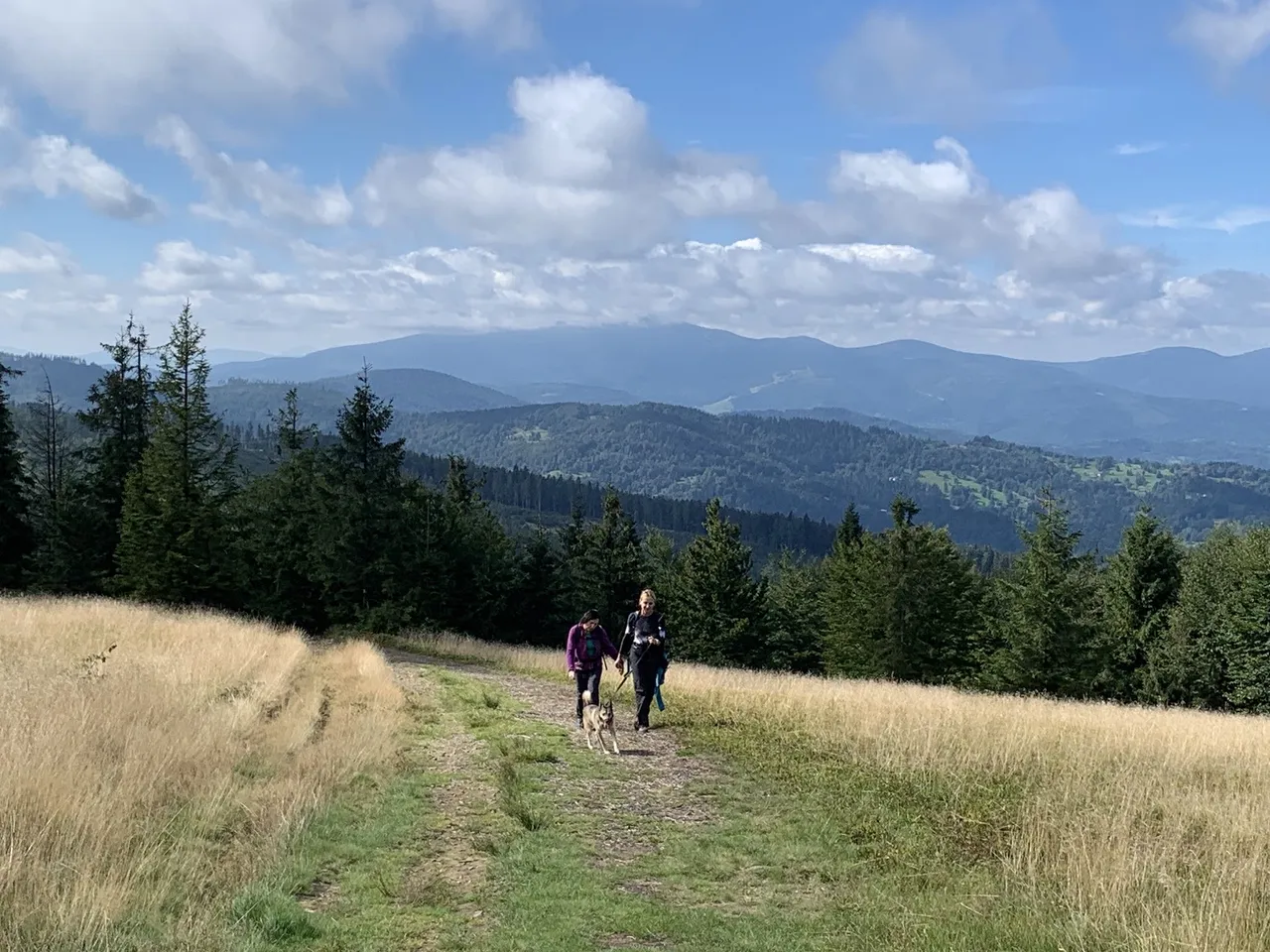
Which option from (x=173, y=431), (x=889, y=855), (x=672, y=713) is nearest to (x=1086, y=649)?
(x=672, y=713)

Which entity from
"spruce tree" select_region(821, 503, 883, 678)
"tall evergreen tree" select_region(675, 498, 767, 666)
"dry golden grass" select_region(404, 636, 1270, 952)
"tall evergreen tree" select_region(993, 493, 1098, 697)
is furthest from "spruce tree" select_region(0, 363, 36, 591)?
"tall evergreen tree" select_region(993, 493, 1098, 697)

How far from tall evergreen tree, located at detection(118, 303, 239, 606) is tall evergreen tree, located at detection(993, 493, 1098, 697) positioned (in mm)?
32631

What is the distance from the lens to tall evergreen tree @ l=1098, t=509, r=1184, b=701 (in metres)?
42.2

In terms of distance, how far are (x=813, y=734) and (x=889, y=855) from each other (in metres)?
4.91

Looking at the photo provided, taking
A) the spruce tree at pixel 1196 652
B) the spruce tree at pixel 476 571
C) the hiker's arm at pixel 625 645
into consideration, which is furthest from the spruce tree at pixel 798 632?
the hiker's arm at pixel 625 645

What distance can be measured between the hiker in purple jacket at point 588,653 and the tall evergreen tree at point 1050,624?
29.6m

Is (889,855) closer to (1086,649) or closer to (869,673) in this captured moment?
(1086,649)

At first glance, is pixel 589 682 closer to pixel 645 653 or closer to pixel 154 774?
pixel 645 653

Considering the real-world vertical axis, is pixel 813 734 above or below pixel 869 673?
above

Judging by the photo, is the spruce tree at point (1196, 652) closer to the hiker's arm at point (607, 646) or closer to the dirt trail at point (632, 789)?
the dirt trail at point (632, 789)

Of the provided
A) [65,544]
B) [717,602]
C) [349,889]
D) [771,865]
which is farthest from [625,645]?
[717,602]

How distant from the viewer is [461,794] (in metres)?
9.72

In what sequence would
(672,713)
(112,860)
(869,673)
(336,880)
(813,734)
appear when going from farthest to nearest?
(869,673) → (672,713) → (813,734) → (336,880) → (112,860)

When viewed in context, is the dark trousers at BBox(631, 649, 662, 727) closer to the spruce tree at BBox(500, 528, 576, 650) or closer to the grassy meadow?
the grassy meadow
